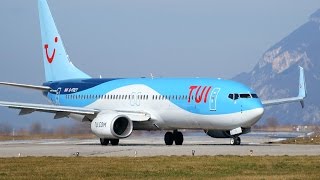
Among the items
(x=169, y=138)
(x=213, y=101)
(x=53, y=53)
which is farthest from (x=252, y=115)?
(x=53, y=53)

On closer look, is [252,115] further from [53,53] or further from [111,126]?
[53,53]

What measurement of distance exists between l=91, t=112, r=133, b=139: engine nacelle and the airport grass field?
1704 centimetres

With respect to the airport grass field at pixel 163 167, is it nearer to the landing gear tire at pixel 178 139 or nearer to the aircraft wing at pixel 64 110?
the aircraft wing at pixel 64 110

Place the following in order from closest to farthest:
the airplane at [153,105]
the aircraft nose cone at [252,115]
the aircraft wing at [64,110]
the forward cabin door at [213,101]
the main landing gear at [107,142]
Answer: the aircraft nose cone at [252,115] → the airplane at [153,105] → the forward cabin door at [213,101] → the aircraft wing at [64,110] → the main landing gear at [107,142]

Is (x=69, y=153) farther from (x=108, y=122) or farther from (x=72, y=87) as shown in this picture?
(x=72, y=87)

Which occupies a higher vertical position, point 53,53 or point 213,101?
point 53,53

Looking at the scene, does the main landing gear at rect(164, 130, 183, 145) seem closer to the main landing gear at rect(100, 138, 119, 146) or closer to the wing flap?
the main landing gear at rect(100, 138, 119, 146)

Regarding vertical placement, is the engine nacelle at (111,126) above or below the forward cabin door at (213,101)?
below

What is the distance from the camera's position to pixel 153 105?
62969mm

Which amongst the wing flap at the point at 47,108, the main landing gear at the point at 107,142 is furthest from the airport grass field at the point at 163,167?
the main landing gear at the point at 107,142

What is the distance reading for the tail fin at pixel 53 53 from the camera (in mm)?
73438

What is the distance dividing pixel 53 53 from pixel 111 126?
1576 cm

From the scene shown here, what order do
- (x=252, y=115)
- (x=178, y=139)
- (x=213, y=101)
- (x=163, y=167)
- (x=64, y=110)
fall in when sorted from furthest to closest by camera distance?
1. (x=178, y=139)
2. (x=64, y=110)
3. (x=213, y=101)
4. (x=252, y=115)
5. (x=163, y=167)

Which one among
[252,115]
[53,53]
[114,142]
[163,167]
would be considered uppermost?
[53,53]
